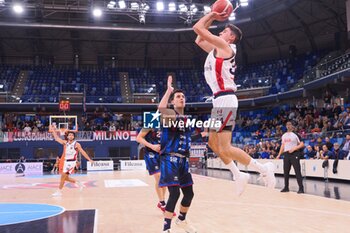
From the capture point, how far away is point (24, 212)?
789 centimetres

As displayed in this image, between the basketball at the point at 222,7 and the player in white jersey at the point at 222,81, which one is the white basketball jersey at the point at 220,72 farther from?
the basketball at the point at 222,7

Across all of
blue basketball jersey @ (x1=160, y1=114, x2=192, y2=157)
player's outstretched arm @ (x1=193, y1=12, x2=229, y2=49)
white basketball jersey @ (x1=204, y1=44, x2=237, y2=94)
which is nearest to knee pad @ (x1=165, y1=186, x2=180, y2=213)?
blue basketball jersey @ (x1=160, y1=114, x2=192, y2=157)

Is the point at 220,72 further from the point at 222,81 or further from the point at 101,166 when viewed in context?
the point at 101,166

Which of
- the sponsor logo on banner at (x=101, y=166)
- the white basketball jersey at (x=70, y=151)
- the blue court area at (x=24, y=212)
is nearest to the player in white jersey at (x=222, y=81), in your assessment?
the blue court area at (x=24, y=212)

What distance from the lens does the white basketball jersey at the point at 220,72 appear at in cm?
413

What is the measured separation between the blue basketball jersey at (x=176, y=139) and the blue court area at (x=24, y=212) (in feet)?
10.6

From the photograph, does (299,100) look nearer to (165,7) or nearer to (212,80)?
(165,7)

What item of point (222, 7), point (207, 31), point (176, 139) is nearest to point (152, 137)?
point (176, 139)

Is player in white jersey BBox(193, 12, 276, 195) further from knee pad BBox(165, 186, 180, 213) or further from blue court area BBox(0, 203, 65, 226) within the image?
blue court area BBox(0, 203, 65, 226)

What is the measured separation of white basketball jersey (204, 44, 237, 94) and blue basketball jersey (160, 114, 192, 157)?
129 cm

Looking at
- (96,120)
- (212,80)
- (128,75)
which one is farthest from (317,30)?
(212,80)

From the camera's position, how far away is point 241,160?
4336 mm

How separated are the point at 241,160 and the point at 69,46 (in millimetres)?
36155

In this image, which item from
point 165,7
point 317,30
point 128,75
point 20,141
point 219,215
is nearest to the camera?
point 219,215
